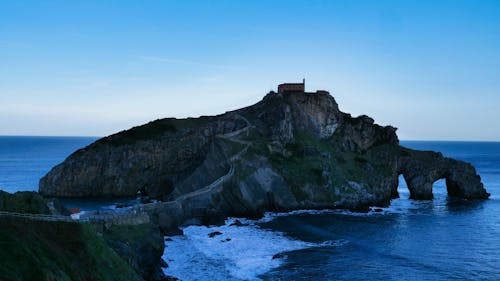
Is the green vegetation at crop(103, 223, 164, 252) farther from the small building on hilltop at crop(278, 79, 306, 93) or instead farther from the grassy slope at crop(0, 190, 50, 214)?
the small building on hilltop at crop(278, 79, 306, 93)

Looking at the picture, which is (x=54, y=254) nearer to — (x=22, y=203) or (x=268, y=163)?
(x=22, y=203)

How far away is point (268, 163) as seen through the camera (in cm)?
9494

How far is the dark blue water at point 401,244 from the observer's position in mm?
53125

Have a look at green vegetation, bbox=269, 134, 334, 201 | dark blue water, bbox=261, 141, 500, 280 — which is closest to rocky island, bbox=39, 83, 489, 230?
green vegetation, bbox=269, 134, 334, 201

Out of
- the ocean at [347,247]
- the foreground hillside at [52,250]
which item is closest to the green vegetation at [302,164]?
the ocean at [347,247]

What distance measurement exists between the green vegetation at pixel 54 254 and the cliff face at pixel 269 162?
164ft

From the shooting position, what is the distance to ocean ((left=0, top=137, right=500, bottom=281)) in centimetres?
5312

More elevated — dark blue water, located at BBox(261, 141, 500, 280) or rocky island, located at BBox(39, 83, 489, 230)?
rocky island, located at BBox(39, 83, 489, 230)

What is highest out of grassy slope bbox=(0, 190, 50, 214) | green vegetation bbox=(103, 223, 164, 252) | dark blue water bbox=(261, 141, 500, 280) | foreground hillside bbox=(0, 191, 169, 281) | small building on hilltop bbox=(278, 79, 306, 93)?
small building on hilltop bbox=(278, 79, 306, 93)

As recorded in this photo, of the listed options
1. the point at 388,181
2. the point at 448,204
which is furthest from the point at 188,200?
the point at 448,204

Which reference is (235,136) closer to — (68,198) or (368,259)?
(68,198)

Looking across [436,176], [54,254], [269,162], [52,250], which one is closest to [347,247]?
[269,162]

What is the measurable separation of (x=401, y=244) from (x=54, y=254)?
50.2 metres

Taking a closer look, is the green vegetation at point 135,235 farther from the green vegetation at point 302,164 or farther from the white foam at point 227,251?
the green vegetation at point 302,164
